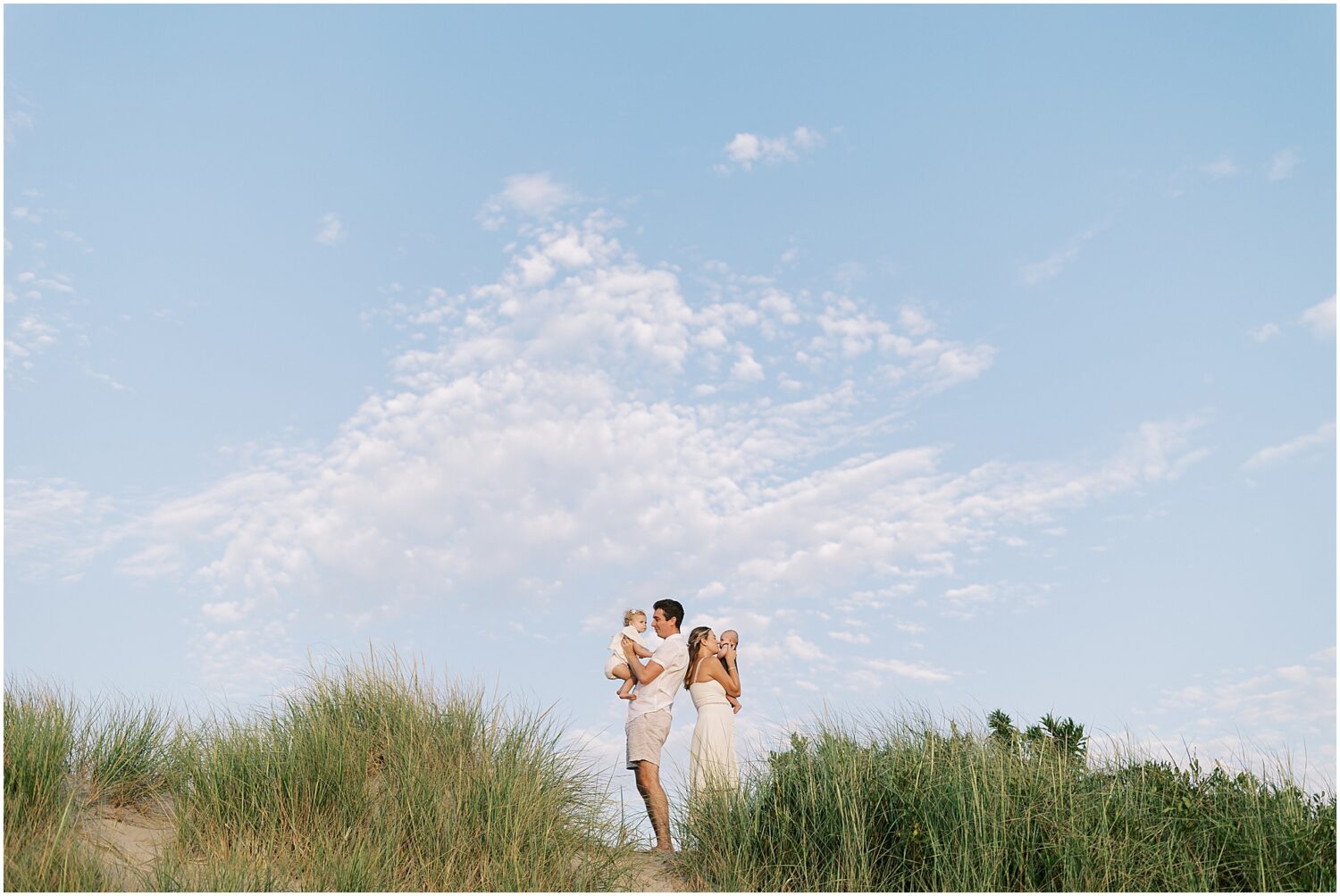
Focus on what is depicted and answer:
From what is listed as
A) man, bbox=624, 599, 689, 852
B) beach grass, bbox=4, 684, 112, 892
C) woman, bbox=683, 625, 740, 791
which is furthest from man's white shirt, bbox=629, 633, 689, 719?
beach grass, bbox=4, 684, 112, 892

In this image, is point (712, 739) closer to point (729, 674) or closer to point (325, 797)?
point (729, 674)

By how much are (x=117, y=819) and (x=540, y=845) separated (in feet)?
11.9

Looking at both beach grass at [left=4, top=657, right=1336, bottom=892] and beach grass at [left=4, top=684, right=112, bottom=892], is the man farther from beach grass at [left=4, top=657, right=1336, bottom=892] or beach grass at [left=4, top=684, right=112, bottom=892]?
beach grass at [left=4, top=684, right=112, bottom=892]

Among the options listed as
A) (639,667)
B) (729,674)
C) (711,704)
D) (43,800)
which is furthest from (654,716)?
(43,800)

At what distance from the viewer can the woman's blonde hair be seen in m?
9.85

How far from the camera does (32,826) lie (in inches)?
319

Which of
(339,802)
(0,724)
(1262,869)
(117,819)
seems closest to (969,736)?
(1262,869)

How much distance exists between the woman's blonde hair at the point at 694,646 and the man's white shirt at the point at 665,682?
0.30 m

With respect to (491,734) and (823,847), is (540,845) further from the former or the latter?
(823,847)

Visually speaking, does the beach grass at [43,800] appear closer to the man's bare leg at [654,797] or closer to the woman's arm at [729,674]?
the man's bare leg at [654,797]

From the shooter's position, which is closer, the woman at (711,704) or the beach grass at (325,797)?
the beach grass at (325,797)

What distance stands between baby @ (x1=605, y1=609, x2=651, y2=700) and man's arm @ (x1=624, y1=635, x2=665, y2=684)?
0.09 ft

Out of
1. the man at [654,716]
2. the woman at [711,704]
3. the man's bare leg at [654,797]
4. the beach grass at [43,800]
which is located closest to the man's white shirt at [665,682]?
the man at [654,716]

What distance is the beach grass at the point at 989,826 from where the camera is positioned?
8344 mm
